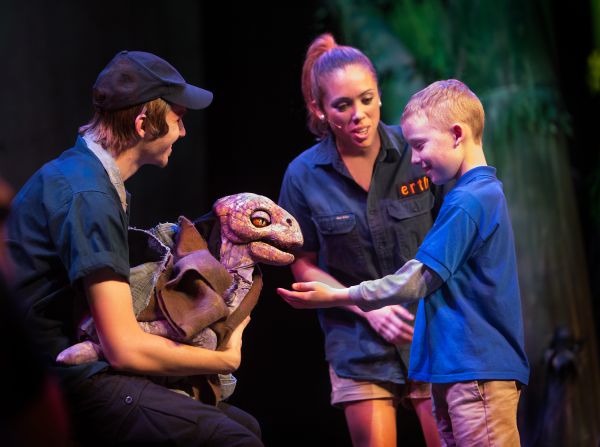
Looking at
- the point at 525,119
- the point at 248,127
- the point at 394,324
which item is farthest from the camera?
the point at 525,119

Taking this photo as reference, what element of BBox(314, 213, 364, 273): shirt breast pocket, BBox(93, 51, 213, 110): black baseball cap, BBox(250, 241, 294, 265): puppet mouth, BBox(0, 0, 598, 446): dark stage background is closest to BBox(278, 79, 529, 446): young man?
BBox(250, 241, 294, 265): puppet mouth

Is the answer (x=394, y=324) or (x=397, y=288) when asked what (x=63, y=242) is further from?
(x=394, y=324)

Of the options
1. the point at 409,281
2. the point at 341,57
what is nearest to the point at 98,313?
the point at 409,281

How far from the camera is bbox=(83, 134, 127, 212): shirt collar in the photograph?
6.47 feet

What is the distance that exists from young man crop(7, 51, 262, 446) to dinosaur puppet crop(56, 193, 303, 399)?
0.16 ft

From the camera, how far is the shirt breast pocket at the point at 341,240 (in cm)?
259

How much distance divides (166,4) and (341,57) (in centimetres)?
135

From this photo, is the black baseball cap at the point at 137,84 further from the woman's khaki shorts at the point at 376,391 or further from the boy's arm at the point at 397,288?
the woman's khaki shorts at the point at 376,391

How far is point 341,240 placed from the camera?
2.61 metres

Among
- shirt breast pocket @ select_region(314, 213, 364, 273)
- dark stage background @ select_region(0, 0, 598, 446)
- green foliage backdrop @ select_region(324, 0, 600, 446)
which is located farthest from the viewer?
green foliage backdrop @ select_region(324, 0, 600, 446)

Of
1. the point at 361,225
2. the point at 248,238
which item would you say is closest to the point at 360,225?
the point at 361,225

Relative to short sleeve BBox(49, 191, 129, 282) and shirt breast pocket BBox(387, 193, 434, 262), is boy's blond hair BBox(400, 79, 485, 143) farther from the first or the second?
short sleeve BBox(49, 191, 129, 282)

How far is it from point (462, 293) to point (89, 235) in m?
0.89

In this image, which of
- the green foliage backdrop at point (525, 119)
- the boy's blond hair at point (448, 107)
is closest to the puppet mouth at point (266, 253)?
the boy's blond hair at point (448, 107)
